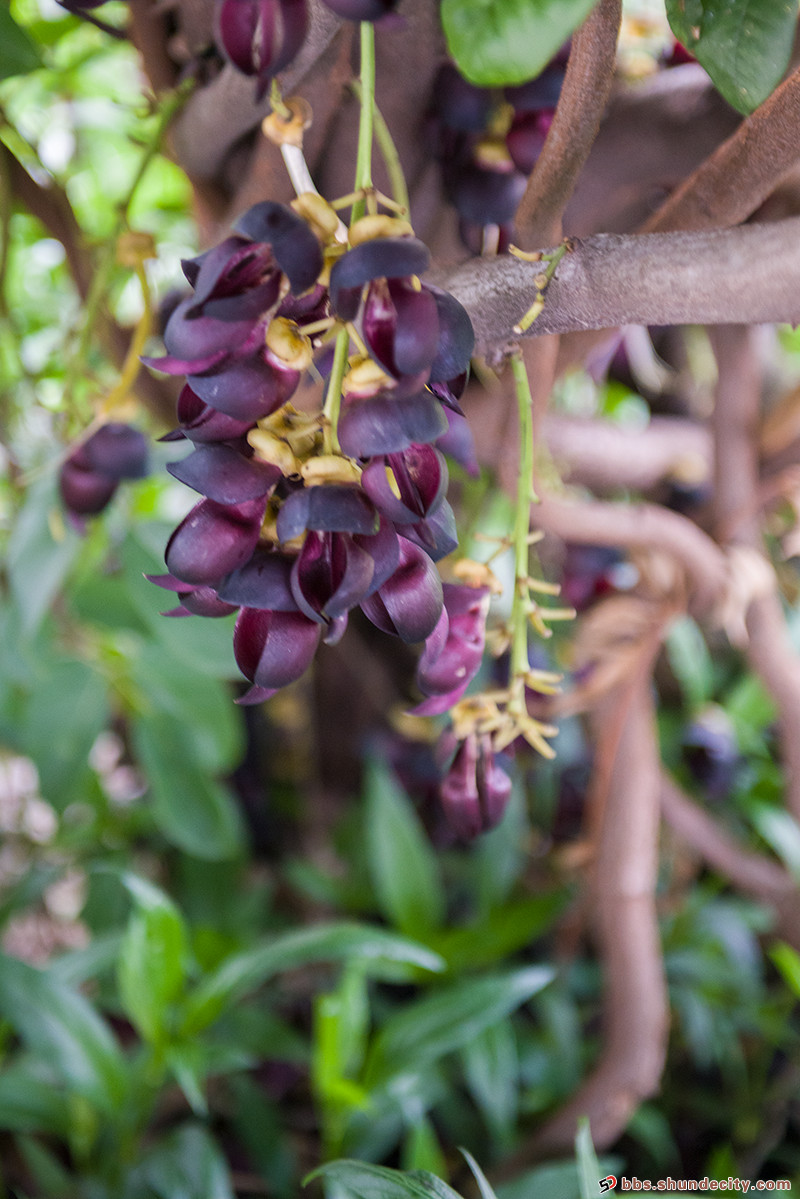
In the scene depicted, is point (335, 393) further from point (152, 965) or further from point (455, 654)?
point (152, 965)

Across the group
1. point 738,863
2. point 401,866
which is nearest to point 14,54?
point 401,866

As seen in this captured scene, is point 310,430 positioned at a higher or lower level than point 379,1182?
higher

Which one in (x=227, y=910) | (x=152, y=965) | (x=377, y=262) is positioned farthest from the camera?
(x=227, y=910)

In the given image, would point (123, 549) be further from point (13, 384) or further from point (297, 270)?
point (297, 270)

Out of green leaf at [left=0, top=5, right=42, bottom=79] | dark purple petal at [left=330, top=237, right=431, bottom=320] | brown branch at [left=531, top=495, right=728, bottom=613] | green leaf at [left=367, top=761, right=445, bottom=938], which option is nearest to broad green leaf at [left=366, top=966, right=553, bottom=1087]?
green leaf at [left=367, top=761, right=445, bottom=938]

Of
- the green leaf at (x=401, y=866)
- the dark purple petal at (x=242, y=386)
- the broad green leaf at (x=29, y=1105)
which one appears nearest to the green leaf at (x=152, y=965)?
the broad green leaf at (x=29, y=1105)

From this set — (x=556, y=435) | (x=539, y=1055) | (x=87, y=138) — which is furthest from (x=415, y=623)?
(x=87, y=138)
